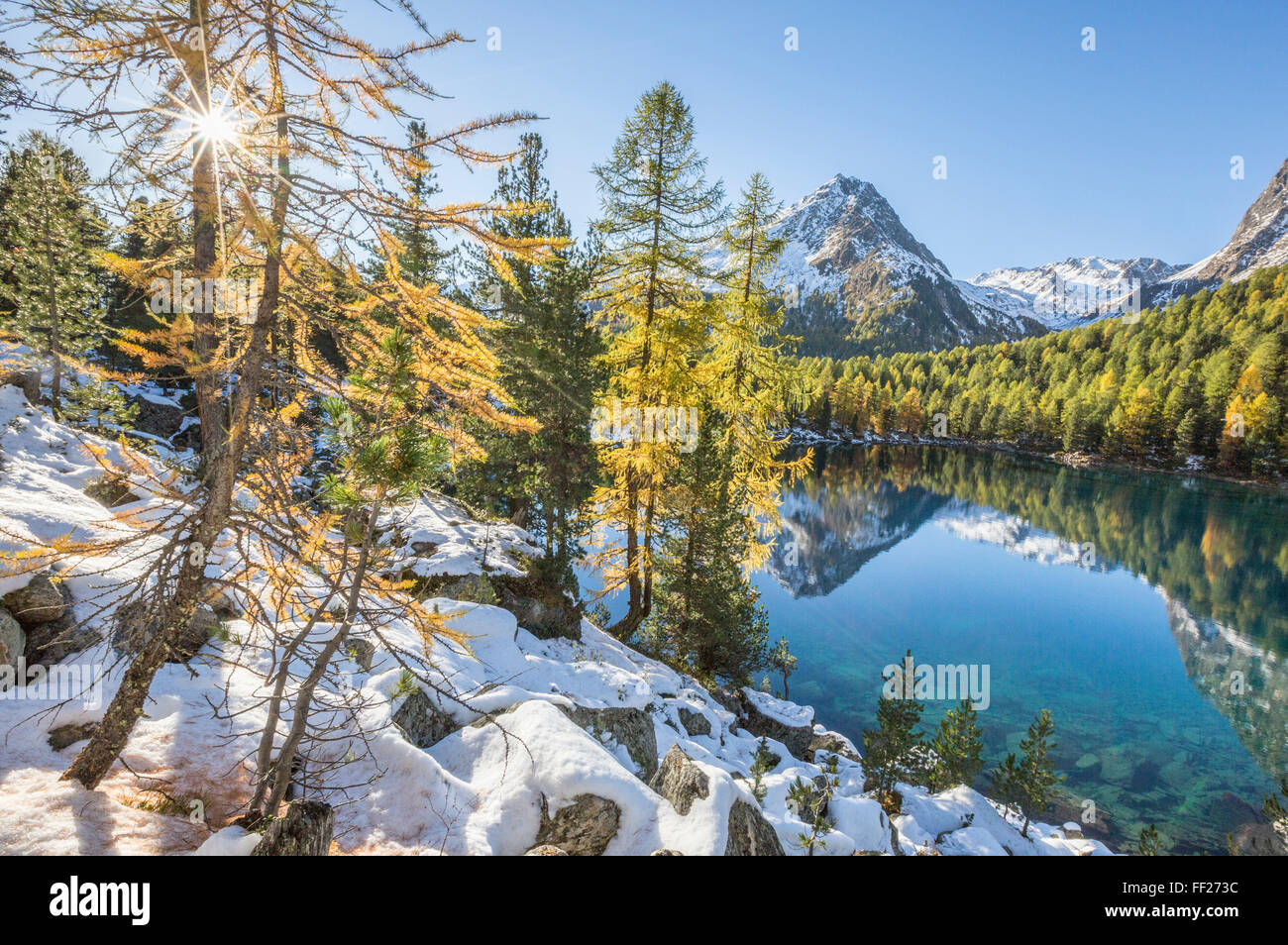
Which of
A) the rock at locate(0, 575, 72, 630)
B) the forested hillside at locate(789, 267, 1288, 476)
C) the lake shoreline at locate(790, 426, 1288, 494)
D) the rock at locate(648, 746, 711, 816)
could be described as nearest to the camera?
the rock at locate(648, 746, 711, 816)

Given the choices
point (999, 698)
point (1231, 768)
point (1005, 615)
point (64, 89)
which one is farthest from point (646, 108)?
point (1005, 615)

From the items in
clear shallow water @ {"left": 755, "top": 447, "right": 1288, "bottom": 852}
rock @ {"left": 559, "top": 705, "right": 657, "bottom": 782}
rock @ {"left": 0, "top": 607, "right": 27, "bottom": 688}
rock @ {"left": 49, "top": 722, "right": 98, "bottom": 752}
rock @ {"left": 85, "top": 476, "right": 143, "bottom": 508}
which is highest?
rock @ {"left": 85, "top": 476, "right": 143, "bottom": 508}

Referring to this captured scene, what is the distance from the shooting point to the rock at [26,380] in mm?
14122

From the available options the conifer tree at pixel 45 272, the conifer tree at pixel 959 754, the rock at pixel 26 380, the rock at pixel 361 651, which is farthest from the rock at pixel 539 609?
the conifer tree at pixel 45 272

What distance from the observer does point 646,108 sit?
38.5 ft

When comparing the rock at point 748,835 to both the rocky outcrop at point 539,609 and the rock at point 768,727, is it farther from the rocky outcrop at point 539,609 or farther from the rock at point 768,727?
the rock at point 768,727

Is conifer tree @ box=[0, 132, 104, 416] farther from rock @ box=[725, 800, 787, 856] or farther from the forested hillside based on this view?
the forested hillside

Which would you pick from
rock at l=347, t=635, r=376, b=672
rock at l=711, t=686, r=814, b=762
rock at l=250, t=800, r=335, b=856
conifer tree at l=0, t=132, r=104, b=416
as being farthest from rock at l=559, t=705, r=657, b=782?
conifer tree at l=0, t=132, r=104, b=416

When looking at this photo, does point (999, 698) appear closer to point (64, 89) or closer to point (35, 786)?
point (35, 786)

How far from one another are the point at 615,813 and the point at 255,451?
14.7ft

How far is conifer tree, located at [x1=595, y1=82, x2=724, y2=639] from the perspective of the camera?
11930 mm

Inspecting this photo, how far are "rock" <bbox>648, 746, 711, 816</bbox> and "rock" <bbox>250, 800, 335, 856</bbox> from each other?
295cm

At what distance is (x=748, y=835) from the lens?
4477 millimetres

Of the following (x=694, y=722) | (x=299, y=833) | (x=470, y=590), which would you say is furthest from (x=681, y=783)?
(x=470, y=590)
